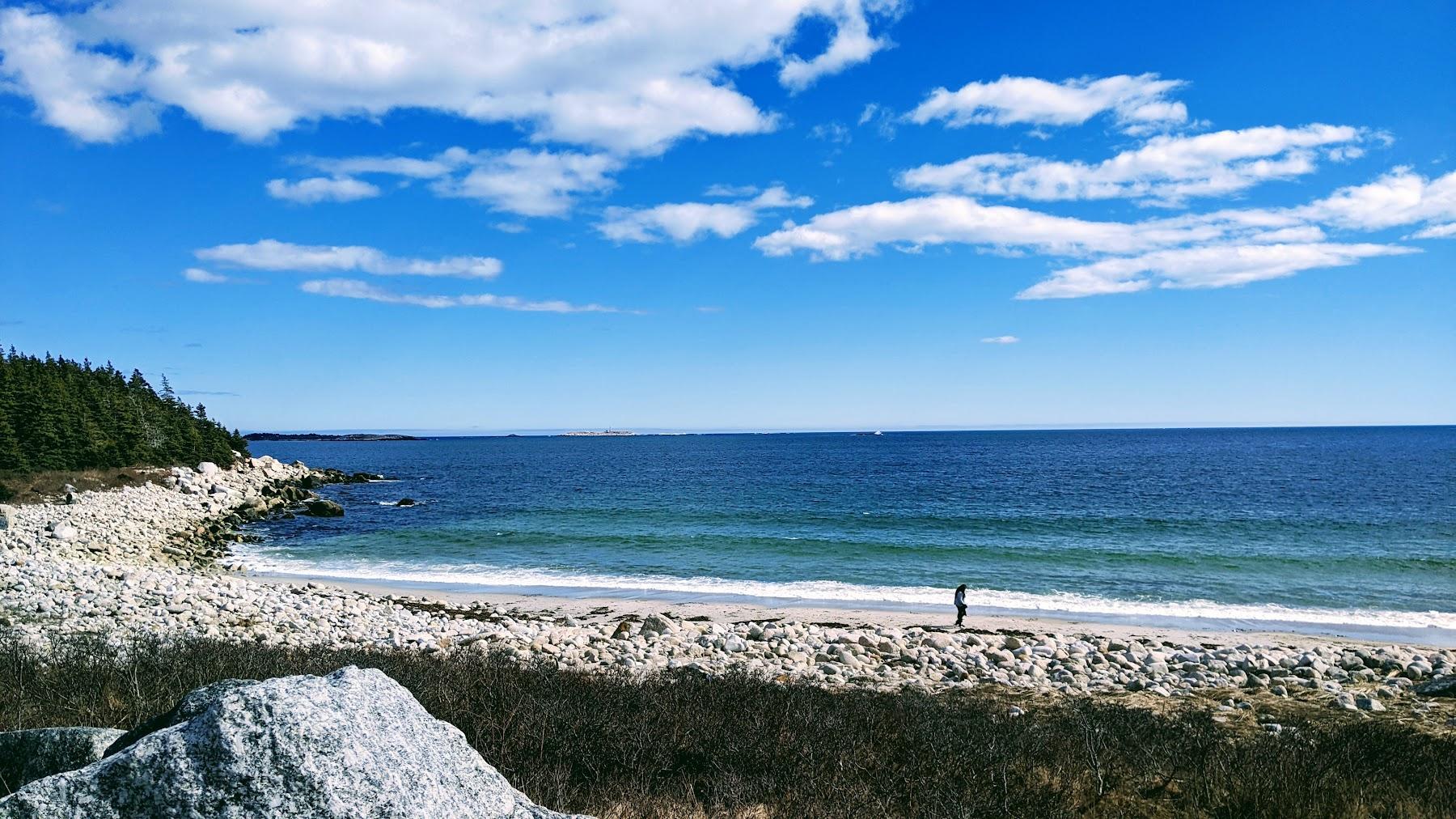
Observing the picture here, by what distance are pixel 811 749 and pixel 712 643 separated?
395 inches

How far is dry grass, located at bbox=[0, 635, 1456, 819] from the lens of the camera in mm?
5945

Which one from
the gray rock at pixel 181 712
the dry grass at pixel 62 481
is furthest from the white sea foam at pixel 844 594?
the gray rock at pixel 181 712

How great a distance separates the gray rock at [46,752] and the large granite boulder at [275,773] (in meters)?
1.27

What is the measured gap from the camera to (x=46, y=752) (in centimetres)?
425

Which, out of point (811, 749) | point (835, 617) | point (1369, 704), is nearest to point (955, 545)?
point (835, 617)

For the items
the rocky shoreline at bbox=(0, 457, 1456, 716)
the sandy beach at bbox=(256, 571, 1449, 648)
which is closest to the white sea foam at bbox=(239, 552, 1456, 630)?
the sandy beach at bbox=(256, 571, 1449, 648)

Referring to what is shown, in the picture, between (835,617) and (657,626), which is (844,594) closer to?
(835,617)

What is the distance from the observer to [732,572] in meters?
28.3

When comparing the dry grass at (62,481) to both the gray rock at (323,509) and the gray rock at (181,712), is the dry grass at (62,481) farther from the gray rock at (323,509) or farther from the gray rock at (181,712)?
the gray rock at (181,712)

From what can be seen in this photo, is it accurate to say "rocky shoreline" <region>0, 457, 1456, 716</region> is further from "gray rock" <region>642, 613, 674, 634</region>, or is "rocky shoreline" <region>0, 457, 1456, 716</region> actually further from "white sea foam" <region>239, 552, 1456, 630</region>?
"white sea foam" <region>239, 552, 1456, 630</region>

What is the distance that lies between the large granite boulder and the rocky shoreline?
766 cm

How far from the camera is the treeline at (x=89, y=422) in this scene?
141ft

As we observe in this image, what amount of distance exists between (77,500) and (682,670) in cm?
4040

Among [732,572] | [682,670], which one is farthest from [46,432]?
[682,670]
